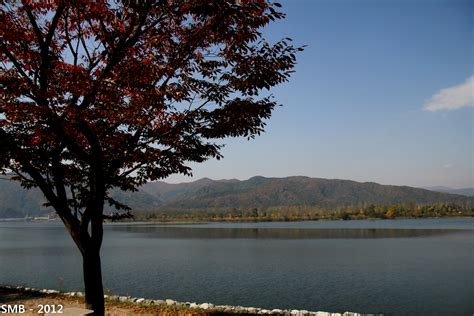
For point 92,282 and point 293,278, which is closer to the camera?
point 92,282

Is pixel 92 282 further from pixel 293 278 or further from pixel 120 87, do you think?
pixel 293 278

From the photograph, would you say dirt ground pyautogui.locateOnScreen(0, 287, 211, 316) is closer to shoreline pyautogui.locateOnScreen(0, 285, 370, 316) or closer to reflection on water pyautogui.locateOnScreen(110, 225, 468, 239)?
shoreline pyautogui.locateOnScreen(0, 285, 370, 316)

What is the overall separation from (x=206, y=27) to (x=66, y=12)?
12.4 feet

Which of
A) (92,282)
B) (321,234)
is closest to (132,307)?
(92,282)

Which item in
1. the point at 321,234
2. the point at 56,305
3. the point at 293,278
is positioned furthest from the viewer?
the point at 321,234

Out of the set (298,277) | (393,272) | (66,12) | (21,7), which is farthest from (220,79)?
(393,272)

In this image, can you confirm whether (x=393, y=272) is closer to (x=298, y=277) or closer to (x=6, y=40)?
(x=298, y=277)

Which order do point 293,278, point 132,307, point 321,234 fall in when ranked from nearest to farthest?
1. point 132,307
2. point 293,278
3. point 321,234

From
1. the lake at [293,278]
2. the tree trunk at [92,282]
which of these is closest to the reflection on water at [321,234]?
the lake at [293,278]

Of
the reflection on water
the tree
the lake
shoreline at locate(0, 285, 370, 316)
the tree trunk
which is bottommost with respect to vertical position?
the reflection on water

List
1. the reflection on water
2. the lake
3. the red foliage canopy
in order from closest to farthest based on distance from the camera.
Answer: the red foliage canopy → the lake → the reflection on water

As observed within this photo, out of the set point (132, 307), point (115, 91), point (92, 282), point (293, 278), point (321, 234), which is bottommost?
point (321, 234)

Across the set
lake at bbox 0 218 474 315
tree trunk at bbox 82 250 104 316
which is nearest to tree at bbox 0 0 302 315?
tree trunk at bbox 82 250 104 316

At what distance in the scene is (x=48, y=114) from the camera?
893cm
